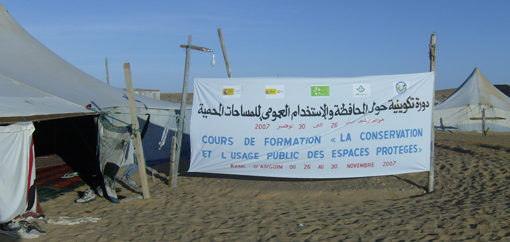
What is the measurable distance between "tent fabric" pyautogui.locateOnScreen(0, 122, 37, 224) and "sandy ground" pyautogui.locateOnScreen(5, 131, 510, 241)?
49cm

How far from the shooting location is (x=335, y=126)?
248 inches

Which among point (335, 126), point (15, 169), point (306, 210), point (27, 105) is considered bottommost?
point (306, 210)

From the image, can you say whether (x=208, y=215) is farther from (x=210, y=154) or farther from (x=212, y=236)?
(x=210, y=154)

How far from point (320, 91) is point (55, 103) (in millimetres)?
4750

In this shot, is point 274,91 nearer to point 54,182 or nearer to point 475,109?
point 54,182

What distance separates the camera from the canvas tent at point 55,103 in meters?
5.29

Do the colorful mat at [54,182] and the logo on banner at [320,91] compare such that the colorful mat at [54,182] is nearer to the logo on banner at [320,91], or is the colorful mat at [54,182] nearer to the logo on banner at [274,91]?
the logo on banner at [274,91]

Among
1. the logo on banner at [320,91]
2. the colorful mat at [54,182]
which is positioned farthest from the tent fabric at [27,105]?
the logo on banner at [320,91]

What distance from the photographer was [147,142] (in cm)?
941

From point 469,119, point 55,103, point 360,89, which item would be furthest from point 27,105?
point 469,119

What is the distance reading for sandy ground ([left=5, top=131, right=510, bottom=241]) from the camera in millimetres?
4344

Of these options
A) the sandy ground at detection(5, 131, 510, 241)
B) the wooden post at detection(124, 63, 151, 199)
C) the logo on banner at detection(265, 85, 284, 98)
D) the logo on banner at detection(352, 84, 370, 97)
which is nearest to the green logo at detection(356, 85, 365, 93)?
the logo on banner at detection(352, 84, 370, 97)

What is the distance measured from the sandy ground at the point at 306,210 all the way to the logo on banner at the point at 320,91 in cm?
179

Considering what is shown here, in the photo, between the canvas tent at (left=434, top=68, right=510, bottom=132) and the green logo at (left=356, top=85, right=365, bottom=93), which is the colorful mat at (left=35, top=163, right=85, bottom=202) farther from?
the canvas tent at (left=434, top=68, right=510, bottom=132)
